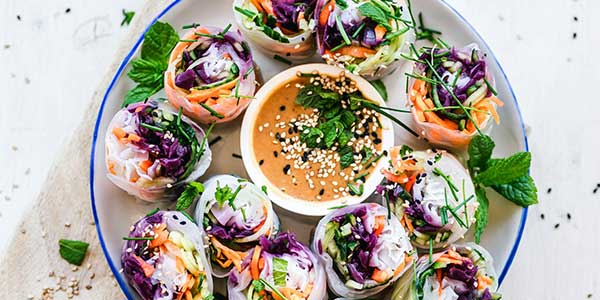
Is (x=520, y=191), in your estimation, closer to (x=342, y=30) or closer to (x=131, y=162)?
(x=342, y=30)

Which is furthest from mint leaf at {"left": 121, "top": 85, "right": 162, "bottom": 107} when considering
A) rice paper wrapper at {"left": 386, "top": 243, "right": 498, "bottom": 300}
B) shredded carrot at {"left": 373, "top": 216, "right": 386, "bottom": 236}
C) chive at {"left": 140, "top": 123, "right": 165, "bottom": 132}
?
rice paper wrapper at {"left": 386, "top": 243, "right": 498, "bottom": 300}

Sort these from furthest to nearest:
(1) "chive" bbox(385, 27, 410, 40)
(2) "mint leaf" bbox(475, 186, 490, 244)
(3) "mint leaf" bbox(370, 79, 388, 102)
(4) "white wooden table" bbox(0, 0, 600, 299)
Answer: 1. (4) "white wooden table" bbox(0, 0, 600, 299)
2. (3) "mint leaf" bbox(370, 79, 388, 102)
3. (2) "mint leaf" bbox(475, 186, 490, 244)
4. (1) "chive" bbox(385, 27, 410, 40)

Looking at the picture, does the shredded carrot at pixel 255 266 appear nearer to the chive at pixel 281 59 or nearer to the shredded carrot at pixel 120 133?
the shredded carrot at pixel 120 133

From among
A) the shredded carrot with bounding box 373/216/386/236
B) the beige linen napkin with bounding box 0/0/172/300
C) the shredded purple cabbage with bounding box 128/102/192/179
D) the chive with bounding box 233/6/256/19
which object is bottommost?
the beige linen napkin with bounding box 0/0/172/300

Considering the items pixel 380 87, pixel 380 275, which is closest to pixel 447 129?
pixel 380 87

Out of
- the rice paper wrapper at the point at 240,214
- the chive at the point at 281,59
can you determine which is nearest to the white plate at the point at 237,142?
the chive at the point at 281,59

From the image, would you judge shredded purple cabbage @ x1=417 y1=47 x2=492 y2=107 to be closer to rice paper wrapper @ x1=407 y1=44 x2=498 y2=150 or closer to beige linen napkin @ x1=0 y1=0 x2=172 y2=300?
rice paper wrapper @ x1=407 y1=44 x2=498 y2=150

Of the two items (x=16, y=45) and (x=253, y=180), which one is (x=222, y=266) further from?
(x=16, y=45)
